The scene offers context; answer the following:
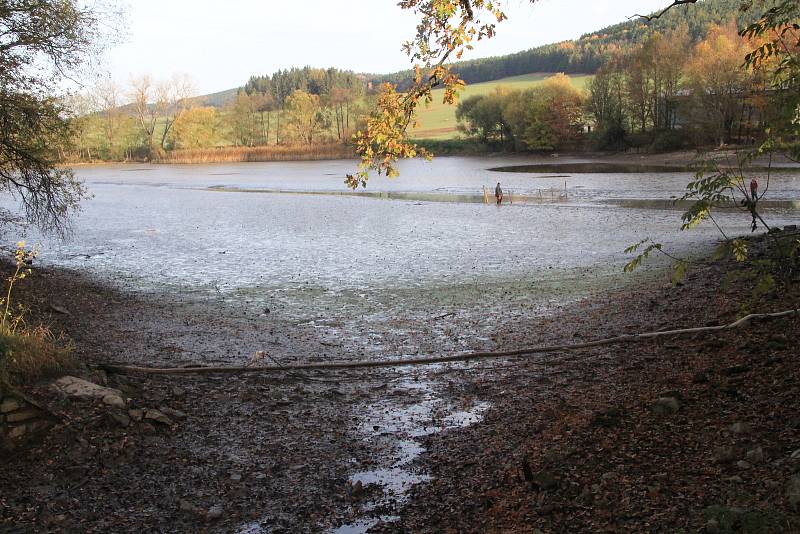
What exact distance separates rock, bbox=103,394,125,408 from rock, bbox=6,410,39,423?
739 mm

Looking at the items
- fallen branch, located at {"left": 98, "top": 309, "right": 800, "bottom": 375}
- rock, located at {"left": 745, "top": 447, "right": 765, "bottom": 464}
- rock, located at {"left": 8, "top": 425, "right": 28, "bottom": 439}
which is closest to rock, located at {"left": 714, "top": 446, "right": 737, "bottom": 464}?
rock, located at {"left": 745, "top": 447, "right": 765, "bottom": 464}

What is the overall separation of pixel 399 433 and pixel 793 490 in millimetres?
4326

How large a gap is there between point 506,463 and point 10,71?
16304mm

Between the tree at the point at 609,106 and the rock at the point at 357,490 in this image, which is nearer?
the rock at the point at 357,490

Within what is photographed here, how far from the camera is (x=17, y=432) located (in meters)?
6.76

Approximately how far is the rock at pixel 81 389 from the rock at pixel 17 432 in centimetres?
71

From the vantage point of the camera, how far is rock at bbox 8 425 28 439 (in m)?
6.71

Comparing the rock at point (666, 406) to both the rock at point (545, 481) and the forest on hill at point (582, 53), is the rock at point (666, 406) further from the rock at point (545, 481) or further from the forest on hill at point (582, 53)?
the forest on hill at point (582, 53)

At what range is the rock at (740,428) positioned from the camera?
581 cm

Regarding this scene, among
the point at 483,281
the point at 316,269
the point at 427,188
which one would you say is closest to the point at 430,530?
the point at 483,281

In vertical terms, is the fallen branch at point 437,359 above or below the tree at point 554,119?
below

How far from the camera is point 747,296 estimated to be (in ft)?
36.3

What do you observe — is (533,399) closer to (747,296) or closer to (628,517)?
(628,517)

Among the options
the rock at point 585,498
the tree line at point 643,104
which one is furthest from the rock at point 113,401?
the tree line at point 643,104
